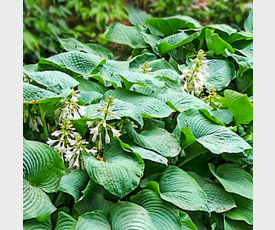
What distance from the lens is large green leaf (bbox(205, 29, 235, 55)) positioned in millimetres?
1469

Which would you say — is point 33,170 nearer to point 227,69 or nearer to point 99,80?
point 99,80

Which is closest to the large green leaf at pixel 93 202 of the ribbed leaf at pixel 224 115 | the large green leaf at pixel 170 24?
the ribbed leaf at pixel 224 115

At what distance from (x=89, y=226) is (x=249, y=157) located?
0.54 m

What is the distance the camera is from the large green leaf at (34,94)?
40.7 inches

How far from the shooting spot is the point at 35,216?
901 mm

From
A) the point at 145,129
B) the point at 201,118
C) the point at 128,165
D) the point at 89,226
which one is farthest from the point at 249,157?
the point at 89,226

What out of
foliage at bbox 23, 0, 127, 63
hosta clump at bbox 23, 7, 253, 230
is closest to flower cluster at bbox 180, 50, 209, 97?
hosta clump at bbox 23, 7, 253, 230

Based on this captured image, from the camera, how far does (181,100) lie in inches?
47.3

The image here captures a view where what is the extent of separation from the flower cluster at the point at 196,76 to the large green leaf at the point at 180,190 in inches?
12.0

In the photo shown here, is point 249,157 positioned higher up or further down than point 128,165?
further down

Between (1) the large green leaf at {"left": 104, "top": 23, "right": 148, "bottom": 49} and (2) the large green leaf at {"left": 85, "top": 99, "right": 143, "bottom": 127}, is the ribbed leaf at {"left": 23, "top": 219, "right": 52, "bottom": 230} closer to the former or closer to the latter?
(2) the large green leaf at {"left": 85, "top": 99, "right": 143, "bottom": 127}

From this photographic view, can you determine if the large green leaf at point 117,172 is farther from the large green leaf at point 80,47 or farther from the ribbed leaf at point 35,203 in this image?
the large green leaf at point 80,47

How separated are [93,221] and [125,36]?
93 centimetres

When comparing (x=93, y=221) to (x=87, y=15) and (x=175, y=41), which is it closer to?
(x=175, y=41)
